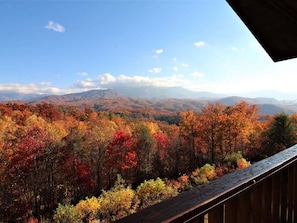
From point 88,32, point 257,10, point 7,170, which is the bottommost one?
point 7,170

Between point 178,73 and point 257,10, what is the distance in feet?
256

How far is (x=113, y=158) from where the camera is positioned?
26797 mm

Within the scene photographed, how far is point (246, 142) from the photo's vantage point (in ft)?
84.8

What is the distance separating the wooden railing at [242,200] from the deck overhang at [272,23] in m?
0.97

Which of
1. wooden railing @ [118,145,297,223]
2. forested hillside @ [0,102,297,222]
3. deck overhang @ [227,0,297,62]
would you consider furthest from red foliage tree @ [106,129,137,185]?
wooden railing @ [118,145,297,223]

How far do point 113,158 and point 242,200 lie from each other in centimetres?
2638

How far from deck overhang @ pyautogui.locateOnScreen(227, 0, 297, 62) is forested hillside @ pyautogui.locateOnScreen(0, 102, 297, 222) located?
50.3ft

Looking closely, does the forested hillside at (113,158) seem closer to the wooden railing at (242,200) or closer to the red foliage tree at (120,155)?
the red foliage tree at (120,155)

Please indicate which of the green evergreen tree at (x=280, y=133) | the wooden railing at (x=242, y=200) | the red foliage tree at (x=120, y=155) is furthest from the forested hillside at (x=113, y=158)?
the wooden railing at (x=242, y=200)

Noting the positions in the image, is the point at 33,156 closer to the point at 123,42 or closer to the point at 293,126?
the point at 293,126

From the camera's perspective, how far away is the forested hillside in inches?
748

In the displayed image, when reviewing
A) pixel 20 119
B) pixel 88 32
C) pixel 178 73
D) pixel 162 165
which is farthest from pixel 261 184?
pixel 178 73

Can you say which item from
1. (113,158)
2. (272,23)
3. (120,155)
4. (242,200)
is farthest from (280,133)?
(242,200)

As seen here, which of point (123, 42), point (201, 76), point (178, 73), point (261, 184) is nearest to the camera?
point (261, 184)
